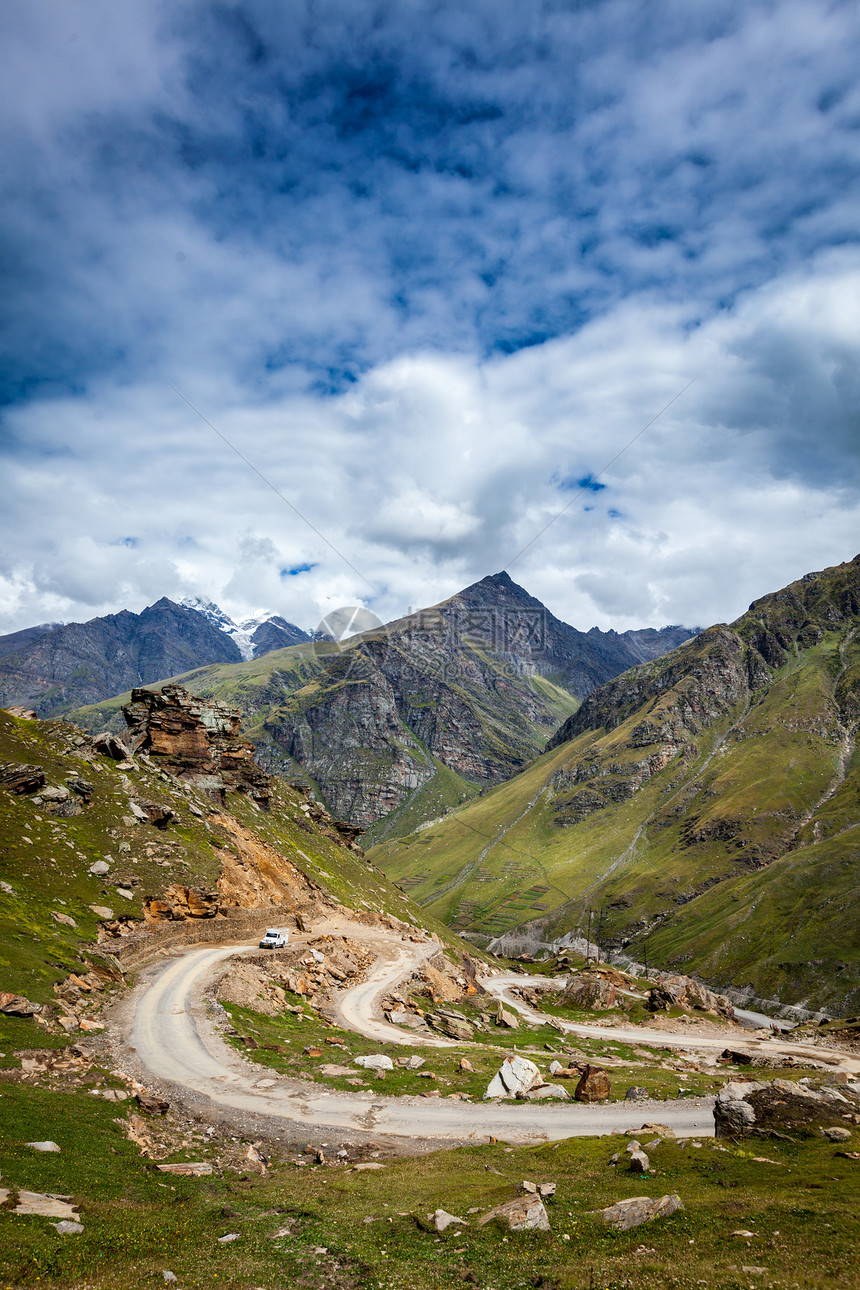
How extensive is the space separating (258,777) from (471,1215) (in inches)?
3792

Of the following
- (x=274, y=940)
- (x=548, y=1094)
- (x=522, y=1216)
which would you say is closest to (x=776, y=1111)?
(x=522, y=1216)

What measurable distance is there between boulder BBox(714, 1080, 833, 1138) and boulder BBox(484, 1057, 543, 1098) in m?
16.3

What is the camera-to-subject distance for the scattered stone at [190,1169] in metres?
22.4

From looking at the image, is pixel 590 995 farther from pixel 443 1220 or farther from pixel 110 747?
pixel 443 1220

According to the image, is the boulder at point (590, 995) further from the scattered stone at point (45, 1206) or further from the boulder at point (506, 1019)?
the scattered stone at point (45, 1206)

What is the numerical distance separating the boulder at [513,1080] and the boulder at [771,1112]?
1631cm

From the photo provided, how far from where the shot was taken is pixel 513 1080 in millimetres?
39312

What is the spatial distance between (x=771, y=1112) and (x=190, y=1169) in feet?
76.9

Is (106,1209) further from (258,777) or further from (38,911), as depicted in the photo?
(258,777)

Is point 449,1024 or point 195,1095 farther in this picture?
point 449,1024

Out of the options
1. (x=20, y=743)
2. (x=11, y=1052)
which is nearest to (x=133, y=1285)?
(x=11, y=1052)

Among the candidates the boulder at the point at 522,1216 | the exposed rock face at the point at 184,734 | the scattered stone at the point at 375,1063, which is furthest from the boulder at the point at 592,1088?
the exposed rock face at the point at 184,734

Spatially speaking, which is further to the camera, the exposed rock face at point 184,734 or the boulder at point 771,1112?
the exposed rock face at point 184,734

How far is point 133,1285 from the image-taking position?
13906mm
